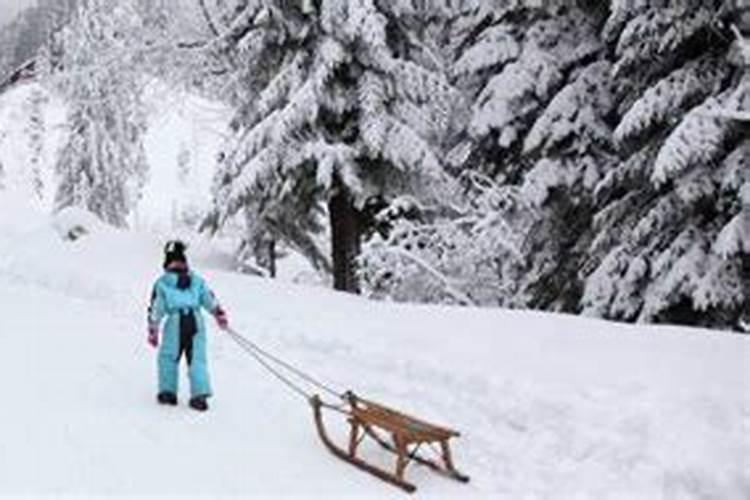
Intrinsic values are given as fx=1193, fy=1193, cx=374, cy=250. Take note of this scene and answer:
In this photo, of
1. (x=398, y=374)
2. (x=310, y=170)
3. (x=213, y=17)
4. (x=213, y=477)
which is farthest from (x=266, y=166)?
(x=213, y=477)

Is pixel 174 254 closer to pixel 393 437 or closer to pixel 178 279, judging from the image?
pixel 178 279

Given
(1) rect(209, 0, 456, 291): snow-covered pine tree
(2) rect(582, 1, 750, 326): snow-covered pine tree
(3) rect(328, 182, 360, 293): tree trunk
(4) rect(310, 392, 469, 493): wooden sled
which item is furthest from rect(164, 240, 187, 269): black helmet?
(3) rect(328, 182, 360, 293): tree trunk

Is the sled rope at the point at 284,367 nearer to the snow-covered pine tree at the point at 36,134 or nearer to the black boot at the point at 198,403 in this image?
the black boot at the point at 198,403

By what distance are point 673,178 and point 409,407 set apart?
4.17 metres

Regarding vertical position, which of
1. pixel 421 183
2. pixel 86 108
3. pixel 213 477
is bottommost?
pixel 213 477

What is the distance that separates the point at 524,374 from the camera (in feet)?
37.7

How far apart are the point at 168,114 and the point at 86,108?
2354 centimetres

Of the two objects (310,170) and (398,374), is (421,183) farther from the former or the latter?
(398,374)

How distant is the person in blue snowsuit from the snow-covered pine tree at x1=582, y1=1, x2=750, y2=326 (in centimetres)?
499

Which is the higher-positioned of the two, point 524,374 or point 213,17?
point 213,17

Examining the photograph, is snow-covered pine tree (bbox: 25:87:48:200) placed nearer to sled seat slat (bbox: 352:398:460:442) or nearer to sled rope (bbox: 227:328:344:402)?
sled rope (bbox: 227:328:344:402)

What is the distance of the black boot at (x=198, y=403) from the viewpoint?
11.5 m

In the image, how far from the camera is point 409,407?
39.0 ft

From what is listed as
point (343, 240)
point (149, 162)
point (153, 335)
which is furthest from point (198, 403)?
point (149, 162)
